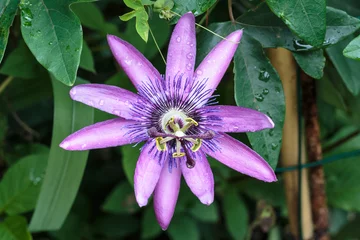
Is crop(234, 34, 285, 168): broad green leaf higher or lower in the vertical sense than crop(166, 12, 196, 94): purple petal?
lower

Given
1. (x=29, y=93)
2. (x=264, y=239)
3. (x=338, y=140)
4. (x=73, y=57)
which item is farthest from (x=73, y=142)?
(x=338, y=140)

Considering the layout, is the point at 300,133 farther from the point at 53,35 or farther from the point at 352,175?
the point at 53,35

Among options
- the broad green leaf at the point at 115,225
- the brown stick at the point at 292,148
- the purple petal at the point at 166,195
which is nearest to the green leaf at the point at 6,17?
the purple petal at the point at 166,195

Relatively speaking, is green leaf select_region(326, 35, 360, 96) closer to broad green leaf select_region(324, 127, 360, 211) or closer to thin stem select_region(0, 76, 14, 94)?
broad green leaf select_region(324, 127, 360, 211)

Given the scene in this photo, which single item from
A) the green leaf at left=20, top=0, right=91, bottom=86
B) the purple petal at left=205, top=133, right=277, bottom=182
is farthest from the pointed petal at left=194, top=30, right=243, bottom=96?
the green leaf at left=20, top=0, right=91, bottom=86

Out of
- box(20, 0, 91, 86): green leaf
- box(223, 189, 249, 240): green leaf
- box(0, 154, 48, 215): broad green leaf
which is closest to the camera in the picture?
box(20, 0, 91, 86): green leaf

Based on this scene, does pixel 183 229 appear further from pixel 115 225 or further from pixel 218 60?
pixel 218 60

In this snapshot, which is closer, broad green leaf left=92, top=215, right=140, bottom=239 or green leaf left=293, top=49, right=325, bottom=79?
green leaf left=293, top=49, right=325, bottom=79
